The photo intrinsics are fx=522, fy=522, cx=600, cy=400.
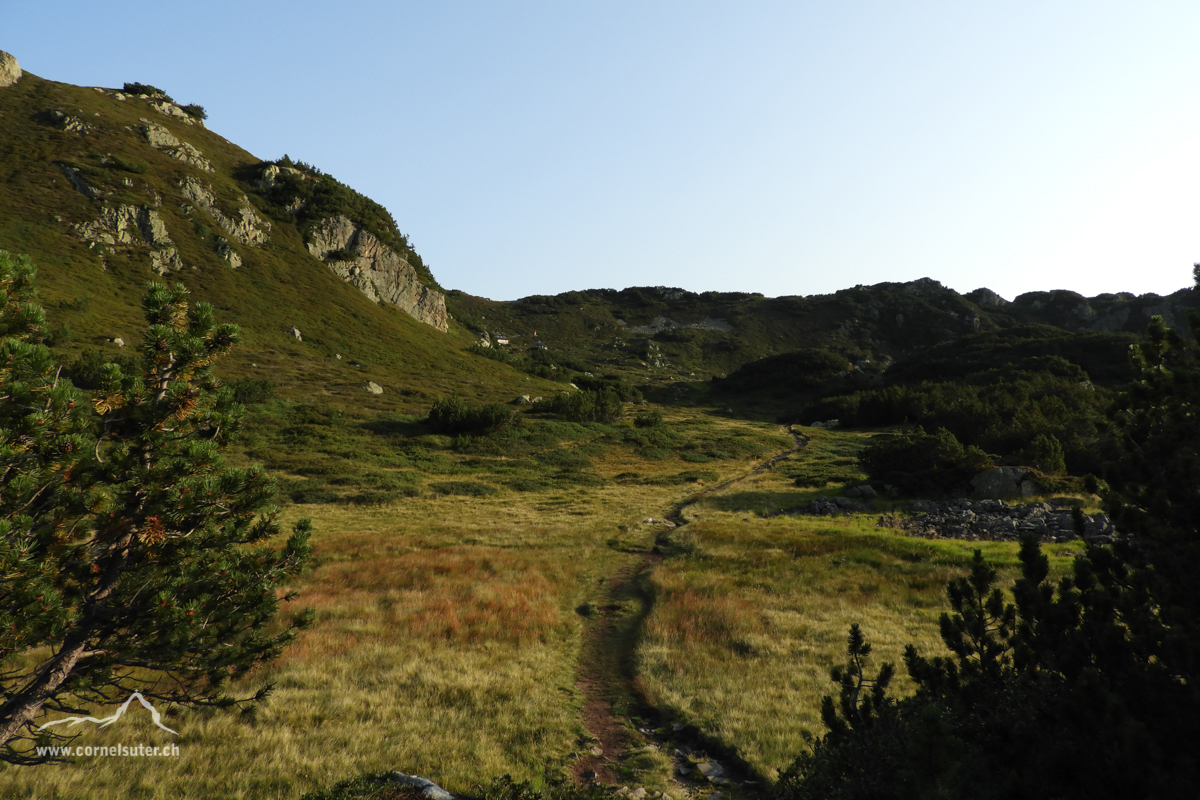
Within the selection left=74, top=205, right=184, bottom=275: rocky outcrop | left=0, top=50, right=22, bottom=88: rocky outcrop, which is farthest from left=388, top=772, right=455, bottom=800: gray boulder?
left=0, top=50, right=22, bottom=88: rocky outcrop

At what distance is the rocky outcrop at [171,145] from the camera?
265 ft

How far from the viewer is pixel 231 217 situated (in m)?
78.5

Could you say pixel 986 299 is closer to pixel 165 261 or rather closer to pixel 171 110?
pixel 165 261

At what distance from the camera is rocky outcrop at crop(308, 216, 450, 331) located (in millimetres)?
90562

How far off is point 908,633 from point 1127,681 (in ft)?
29.8

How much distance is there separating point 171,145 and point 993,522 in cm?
11305

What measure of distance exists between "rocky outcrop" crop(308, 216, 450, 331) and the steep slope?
256 mm

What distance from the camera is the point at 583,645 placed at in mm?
13266

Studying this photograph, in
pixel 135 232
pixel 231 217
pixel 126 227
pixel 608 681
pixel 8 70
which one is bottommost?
pixel 608 681

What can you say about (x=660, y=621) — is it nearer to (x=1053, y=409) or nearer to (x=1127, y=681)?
(x=1127, y=681)

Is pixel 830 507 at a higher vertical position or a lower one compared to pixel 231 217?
lower

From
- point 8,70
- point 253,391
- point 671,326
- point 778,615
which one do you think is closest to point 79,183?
point 8,70

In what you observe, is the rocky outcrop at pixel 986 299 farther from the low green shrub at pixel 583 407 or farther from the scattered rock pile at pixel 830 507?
the scattered rock pile at pixel 830 507

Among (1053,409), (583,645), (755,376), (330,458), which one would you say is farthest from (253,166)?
(1053,409)
